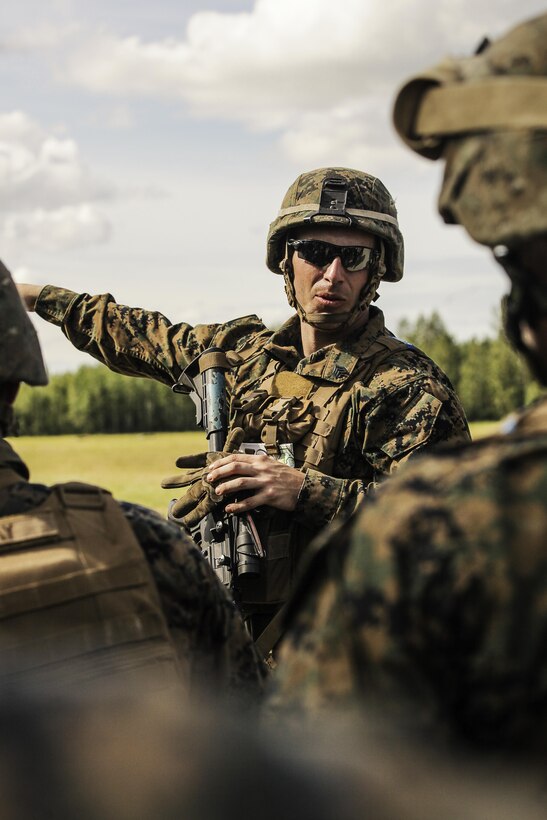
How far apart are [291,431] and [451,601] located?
3434mm

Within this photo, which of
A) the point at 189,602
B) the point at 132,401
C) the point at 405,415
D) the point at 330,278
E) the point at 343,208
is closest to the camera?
the point at 189,602

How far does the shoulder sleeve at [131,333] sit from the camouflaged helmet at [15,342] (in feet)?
8.82

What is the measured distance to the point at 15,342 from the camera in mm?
2783

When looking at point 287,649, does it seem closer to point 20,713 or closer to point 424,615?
point 424,615

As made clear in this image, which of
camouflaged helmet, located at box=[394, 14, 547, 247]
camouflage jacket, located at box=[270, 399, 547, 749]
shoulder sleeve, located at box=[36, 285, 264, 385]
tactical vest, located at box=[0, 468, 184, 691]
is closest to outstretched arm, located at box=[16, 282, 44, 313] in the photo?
→ shoulder sleeve, located at box=[36, 285, 264, 385]

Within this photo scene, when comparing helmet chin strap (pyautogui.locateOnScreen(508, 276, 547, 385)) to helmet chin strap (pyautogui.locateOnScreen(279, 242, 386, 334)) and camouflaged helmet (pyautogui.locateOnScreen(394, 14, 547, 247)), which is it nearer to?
camouflaged helmet (pyautogui.locateOnScreen(394, 14, 547, 247))

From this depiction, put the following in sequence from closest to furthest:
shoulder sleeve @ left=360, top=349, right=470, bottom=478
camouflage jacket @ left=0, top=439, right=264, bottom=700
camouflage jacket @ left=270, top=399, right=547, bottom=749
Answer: camouflage jacket @ left=270, top=399, right=547, bottom=749
camouflage jacket @ left=0, top=439, right=264, bottom=700
shoulder sleeve @ left=360, top=349, right=470, bottom=478

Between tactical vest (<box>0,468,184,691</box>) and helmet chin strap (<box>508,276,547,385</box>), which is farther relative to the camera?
tactical vest (<box>0,468,184,691</box>)

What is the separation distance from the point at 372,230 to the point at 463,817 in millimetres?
4354

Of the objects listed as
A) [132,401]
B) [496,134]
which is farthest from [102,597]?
[132,401]

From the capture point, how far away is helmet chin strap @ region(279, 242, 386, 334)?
204 inches

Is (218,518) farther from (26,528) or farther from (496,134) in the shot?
(496,134)

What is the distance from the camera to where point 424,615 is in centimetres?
159

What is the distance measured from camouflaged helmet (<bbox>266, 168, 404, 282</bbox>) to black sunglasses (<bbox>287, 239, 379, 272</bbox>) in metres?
0.09
